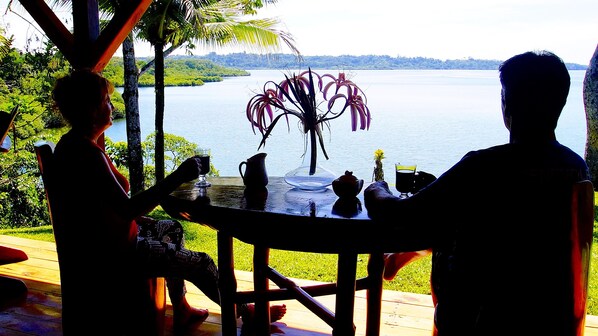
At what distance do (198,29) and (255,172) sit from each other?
705 centimetres

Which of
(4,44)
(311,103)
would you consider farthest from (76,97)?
(4,44)

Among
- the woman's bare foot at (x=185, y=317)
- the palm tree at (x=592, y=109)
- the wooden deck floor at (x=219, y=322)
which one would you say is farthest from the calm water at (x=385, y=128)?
the woman's bare foot at (x=185, y=317)

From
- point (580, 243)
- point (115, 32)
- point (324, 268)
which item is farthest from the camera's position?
point (324, 268)

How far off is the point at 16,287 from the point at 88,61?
1494mm

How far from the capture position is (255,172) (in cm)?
238

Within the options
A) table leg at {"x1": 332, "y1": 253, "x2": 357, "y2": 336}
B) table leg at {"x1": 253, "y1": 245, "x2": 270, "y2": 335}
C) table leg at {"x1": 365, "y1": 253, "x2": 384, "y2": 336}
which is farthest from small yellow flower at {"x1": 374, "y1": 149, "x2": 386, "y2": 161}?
table leg at {"x1": 253, "y1": 245, "x2": 270, "y2": 335}

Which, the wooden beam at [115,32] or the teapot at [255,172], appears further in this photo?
the wooden beam at [115,32]

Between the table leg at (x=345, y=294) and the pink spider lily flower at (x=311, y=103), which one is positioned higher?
the pink spider lily flower at (x=311, y=103)

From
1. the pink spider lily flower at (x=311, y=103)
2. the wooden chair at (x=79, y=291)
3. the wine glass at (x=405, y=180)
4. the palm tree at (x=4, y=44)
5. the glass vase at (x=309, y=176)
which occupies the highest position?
the palm tree at (x=4, y=44)

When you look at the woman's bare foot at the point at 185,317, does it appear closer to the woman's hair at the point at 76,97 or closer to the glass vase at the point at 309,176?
the glass vase at the point at 309,176

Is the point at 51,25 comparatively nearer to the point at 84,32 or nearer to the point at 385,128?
the point at 84,32

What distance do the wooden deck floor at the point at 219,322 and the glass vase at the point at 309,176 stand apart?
82 cm

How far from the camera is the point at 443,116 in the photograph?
24.9 meters

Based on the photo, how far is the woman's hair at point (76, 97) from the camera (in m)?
2.03
